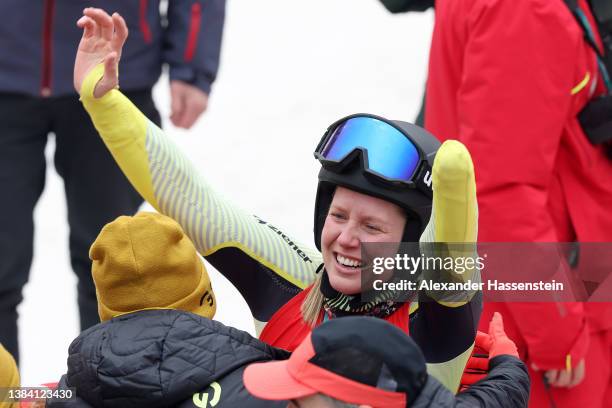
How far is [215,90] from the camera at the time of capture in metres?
8.64

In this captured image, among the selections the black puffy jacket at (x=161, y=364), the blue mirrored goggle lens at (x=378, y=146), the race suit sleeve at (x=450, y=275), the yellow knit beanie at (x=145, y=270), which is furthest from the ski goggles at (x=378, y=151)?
the black puffy jacket at (x=161, y=364)

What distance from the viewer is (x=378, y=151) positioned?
9.70 ft

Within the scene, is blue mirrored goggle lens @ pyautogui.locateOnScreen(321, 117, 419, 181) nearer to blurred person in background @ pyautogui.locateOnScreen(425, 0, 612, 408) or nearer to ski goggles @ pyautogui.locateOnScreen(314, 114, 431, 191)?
ski goggles @ pyautogui.locateOnScreen(314, 114, 431, 191)

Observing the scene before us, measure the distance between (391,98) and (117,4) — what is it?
394 cm

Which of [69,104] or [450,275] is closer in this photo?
[450,275]

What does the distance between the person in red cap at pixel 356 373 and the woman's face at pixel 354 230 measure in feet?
2.02

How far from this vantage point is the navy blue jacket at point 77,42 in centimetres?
450

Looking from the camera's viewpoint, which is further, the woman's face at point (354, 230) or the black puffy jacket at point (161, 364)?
the woman's face at point (354, 230)

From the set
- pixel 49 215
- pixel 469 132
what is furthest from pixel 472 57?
pixel 49 215

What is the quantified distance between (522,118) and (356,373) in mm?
1553

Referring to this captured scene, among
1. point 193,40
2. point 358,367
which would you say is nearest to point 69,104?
point 193,40

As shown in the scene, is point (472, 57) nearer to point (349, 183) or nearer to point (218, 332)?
point (349, 183)

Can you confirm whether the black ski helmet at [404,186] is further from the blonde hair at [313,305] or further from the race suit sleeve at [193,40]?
the race suit sleeve at [193,40]

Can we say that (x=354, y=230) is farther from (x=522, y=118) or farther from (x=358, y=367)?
(x=522, y=118)
